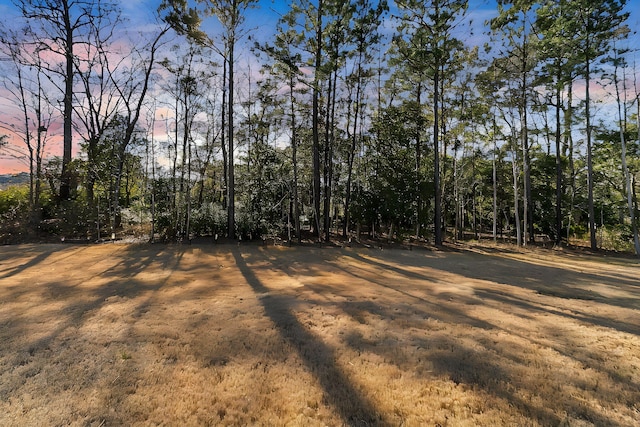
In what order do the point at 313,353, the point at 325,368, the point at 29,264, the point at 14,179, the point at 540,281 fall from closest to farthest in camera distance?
the point at 325,368, the point at 313,353, the point at 540,281, the point at 29,264, the point at 14,179

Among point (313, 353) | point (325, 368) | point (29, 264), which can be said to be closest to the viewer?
point (325, 368)

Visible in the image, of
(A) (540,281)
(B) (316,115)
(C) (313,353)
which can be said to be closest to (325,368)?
(C) (313,353)

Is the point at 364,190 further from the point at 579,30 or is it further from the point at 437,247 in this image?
the point at 579,30

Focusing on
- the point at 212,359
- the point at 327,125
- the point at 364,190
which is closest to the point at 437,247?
the point at 364,190

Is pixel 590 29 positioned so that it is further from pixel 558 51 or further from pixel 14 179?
pixel 14 179

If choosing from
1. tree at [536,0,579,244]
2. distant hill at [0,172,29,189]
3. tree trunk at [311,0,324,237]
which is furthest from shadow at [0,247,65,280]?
tree at [536,0,579,244]

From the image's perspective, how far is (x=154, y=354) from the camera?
3.21 metres

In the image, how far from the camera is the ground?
237 centimetres

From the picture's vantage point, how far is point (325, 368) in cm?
301

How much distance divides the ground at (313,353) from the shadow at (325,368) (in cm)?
2

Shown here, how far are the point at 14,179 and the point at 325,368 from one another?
67.1ft

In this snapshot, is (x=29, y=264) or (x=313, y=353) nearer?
(x=313, y=353)

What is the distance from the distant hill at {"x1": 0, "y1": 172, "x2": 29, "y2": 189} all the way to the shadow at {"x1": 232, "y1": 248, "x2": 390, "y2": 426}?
17.1 meters

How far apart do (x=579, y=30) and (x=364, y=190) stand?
1253 cm
